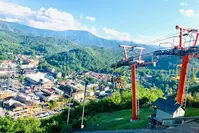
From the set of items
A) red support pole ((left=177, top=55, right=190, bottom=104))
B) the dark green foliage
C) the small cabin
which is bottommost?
the small cabin

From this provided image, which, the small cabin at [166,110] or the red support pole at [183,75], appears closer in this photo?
the small cabin at [166,110]

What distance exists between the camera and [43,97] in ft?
248

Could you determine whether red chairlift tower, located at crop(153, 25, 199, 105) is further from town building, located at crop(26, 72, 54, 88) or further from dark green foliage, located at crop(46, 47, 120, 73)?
→ dark green foliage, located at crop(46, 47, 120, 73)

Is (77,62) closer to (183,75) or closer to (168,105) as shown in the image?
(183,75)

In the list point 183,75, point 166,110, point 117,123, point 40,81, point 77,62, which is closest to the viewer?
point 166,110

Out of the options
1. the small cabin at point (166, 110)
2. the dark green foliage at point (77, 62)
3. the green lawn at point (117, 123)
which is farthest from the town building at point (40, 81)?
the small cabin at point (166, 110)

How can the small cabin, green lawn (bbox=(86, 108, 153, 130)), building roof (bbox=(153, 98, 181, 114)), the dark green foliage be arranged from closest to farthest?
the small cabin
building roof (bbox=(153, 98, 181, 114))
green lawn (bbox=(86, 108, 153, 130))
the dark green foliage

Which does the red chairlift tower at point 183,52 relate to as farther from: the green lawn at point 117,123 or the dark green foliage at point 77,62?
the dark green foliage at point 77,62

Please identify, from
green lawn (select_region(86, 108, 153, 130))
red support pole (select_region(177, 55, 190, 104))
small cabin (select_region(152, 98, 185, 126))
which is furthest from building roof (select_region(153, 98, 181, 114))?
green lawn (select_region(86, 108, 153, 130))

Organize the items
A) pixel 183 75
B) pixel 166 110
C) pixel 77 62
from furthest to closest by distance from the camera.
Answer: pixel 77 62 < pixel 183 75 < pixel 166 110

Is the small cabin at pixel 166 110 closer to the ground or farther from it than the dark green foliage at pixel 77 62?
closer to the ground

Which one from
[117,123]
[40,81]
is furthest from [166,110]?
[40,81]

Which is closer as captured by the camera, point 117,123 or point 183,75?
point 183,75

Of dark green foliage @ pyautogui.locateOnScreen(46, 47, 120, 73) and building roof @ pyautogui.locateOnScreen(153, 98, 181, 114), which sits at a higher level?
dark green foliage @ pyautogui.locateOnScreen(46, 47, 120, 73)
